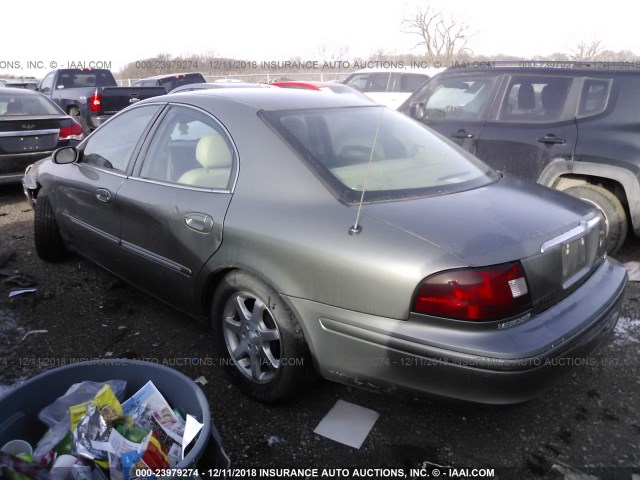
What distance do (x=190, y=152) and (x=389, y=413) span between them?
185cm

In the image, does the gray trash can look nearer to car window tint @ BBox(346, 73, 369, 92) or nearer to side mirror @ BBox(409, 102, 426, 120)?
side mirror @ BBox(409, 102, 426, 120)

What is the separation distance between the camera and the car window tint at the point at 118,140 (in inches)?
137

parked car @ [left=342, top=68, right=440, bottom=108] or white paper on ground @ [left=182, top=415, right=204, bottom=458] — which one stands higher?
parked car @ [left=342, top=68, right=440, bottom=108]

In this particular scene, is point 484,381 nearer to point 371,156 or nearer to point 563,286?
→ point 563,286

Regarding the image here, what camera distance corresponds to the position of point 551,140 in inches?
185

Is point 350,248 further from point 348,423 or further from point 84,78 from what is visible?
point 84,78

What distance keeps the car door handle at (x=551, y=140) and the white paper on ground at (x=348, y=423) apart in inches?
128

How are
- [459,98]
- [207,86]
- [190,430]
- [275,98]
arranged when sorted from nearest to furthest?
[190,430] < [275,98] < [459,98] < [207,86]

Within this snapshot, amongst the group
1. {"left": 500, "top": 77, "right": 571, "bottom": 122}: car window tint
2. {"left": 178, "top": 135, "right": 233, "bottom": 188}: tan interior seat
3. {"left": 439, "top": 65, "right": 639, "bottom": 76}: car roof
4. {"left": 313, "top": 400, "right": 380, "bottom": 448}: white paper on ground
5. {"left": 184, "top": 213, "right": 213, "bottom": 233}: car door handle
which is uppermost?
{"left": 439, "top": 65, "right": 639, "bottom": 76}: car roof

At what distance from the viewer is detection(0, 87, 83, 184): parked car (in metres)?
6.44

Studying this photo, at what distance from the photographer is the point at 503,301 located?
2010mm

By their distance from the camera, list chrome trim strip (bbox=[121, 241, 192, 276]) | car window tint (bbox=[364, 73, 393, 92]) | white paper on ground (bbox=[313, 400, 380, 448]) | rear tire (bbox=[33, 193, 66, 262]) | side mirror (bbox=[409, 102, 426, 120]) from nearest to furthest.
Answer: white paper on ground (bbox=[313, 400, 380, 448]) < chrome trim strip (bbox=[121, 241, 192, 276]) < rear tire (bbox=[33, 193, 66, 262]) < side mirror (bbox=[409, 102, 426, 120]) < car window tint (bbox=[364, 73, 393, 92])

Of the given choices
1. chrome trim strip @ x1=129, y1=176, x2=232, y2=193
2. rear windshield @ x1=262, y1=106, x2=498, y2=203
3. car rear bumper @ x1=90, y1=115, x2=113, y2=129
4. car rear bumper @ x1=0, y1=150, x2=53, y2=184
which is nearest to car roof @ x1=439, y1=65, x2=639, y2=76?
rear windshield @ x1=262, y1=106, x2=498, y2=203

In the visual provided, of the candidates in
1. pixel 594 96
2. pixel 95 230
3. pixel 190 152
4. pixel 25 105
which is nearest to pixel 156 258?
pixel 190 152
